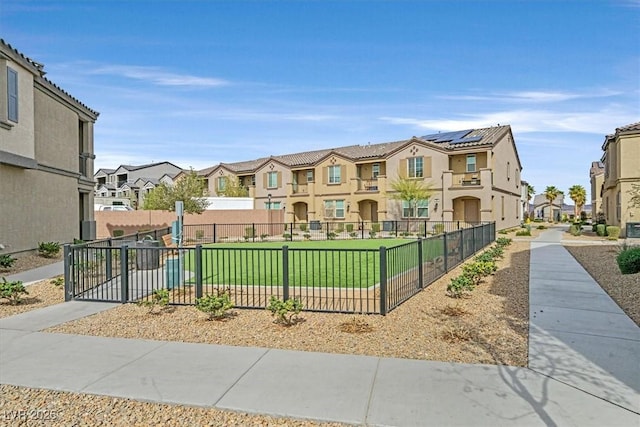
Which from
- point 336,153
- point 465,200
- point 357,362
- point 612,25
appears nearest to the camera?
point 357,362

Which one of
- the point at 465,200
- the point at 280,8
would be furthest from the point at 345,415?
the point at 465,200

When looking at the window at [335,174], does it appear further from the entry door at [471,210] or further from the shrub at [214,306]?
the shrub at [214,306]

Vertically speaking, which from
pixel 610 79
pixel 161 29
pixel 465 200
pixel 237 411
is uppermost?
pixel 161 29

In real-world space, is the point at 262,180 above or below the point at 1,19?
below

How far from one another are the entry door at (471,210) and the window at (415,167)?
4.83 m

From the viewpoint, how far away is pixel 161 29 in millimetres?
13438

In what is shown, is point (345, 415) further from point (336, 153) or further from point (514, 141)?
point (514, 141)

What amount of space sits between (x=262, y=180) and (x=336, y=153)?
9.08 m

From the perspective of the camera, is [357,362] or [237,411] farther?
[357,362]

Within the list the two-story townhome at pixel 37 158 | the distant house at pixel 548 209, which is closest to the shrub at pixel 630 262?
the two-story townhome at pixel 37 158

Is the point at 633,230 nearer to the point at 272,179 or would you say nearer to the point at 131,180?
the point at 272,179

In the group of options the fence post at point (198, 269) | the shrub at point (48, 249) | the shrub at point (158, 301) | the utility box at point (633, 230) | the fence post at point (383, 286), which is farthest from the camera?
the utility box at point (633, 230)

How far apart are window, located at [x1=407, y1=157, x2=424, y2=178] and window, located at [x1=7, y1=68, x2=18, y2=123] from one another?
88.0 ft

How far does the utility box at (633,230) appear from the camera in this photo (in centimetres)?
2347
